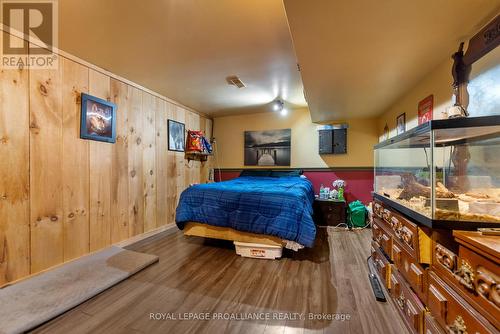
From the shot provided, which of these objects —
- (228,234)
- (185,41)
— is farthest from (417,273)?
(185,41)

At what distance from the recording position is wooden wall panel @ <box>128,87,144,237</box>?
9.66ft

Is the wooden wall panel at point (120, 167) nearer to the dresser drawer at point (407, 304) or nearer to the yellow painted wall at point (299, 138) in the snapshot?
the yellow painted wall at point (299, 138)

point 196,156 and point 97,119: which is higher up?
point 97,119

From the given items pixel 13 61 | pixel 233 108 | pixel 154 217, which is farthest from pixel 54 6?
pixel 233 108

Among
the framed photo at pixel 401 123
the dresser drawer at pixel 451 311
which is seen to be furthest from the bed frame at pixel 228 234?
the framed photo at pixel 401 123

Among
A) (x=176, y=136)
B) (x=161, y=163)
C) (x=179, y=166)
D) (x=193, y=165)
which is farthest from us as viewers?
(x=193, y=165)

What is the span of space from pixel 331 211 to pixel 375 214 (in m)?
1.75

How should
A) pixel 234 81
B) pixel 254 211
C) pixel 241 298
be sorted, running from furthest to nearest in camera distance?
pixel 234 81 → pixel 254 211 → pixel 241 298

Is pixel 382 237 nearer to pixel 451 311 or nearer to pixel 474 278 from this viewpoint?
pixel 451 311

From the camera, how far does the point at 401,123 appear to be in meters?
2.76

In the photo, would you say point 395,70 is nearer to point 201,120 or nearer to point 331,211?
point 331,211

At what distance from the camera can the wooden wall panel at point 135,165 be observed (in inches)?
116

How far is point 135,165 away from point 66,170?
0.88 metres

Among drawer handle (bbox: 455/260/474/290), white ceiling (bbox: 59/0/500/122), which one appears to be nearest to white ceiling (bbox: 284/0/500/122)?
white ceiling (bbox: 59/0/500/122)
